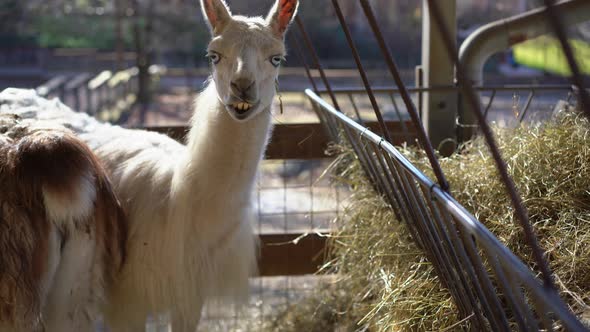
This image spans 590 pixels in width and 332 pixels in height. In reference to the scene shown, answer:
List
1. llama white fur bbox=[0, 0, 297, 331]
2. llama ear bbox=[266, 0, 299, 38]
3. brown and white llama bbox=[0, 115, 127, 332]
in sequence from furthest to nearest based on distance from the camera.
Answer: llama ear bbox=[266, 0, 299, 38], llama white fur bbox=[0, 0, 297, 331], brown and white llama bbox=[0, 115, 127, 332]

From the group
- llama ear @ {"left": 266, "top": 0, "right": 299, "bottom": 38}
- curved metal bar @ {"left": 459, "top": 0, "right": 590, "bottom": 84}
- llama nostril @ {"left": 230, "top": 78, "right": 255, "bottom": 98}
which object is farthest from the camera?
curved metal bar @ {"left": 459, "top": 0, "right": 590, "bottom": 84}

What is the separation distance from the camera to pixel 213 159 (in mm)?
2805

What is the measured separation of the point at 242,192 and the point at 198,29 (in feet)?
47.6

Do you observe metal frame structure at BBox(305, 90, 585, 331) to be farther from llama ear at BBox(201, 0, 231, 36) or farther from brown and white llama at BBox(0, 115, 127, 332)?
brown and white llama at BBox(0, 115, 127, 332)

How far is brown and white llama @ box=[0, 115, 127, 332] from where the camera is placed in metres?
2.38

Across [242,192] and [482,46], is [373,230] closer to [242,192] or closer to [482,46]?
[242,192]

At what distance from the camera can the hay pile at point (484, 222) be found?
7.29ft

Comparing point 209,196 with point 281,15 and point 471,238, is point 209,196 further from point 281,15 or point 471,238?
point 471,238

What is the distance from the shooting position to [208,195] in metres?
2.82

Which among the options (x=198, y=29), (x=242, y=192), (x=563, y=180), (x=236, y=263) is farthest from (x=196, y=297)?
(x=198, y=29)

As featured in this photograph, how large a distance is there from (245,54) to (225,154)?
1.40ft

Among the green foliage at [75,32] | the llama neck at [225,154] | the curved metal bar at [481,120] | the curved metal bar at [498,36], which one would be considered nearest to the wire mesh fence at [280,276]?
the llama neck at [225,154]

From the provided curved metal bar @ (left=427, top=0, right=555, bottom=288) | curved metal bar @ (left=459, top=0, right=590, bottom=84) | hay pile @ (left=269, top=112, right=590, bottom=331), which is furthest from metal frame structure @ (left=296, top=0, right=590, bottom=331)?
curved metal bar @ (left=459, top=0, right=590, bottom=84)

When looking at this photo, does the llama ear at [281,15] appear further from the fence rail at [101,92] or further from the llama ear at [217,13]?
the fence rail at [101,92]
